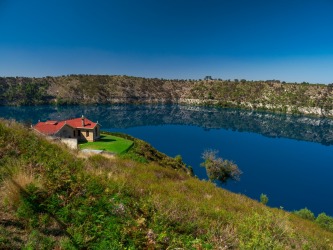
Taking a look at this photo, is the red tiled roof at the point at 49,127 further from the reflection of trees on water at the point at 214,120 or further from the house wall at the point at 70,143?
the reflection of trees on water at the point at 214,120

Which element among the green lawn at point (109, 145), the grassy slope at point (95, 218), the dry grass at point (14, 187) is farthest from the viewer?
the green lawn at point (109, 145)

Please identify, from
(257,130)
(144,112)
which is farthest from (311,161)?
(144,112)

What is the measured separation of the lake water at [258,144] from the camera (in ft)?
216

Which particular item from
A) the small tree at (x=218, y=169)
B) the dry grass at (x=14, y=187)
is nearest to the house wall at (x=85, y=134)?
the small tree at (x=218, y=169)

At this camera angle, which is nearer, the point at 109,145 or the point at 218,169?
the point at 109,145

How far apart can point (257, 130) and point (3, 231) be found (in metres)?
150

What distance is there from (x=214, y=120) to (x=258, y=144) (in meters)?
53.9

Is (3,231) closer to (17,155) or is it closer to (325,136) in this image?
(17,155)

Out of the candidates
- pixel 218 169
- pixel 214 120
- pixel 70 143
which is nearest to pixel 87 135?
pixel 70 143

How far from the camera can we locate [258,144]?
4552 inches

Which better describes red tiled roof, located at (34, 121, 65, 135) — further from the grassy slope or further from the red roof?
the grassy slope

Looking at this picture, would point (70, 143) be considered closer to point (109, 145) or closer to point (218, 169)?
point (109, 145)

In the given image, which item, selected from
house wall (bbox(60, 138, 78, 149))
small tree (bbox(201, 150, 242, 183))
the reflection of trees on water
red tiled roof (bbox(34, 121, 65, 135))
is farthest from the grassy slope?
the reflection of trees on water

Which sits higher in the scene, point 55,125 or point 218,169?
point 55,125
